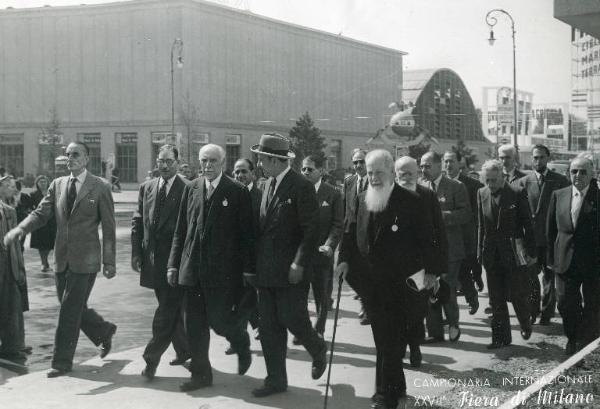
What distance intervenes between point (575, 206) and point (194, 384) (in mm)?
4090

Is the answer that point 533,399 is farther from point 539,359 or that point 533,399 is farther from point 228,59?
point 228,59

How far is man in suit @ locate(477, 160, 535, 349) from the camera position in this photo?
7.78 metres

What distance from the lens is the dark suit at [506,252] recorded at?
7.78m

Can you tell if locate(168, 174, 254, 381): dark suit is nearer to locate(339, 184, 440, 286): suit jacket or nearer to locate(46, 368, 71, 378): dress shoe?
locate(339, 184, 440, 286): suit jacket

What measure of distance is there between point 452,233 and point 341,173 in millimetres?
18413

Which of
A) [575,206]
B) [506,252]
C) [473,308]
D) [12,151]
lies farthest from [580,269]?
[12,151]

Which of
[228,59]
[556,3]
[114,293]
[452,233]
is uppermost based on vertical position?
[228,59]

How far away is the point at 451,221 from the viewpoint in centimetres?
835

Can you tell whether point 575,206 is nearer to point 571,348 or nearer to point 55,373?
point 571,348

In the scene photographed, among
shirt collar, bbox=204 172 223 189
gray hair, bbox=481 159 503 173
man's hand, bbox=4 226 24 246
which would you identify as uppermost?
gray hair, bbox=481 159 503 173

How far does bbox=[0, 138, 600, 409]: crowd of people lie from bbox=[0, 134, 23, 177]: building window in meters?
55.3

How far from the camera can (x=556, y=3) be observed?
8.38m

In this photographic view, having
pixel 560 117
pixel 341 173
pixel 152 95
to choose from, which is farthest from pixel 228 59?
pixel 560 117

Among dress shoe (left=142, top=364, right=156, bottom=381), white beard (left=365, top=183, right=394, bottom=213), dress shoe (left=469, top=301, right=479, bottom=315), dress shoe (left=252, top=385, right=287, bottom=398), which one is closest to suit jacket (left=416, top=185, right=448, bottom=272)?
white beard (left=365, top=183, right=394, bottom=213)
